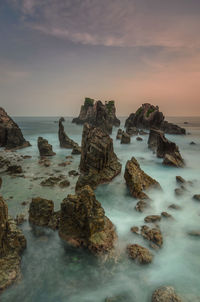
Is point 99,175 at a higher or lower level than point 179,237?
higher

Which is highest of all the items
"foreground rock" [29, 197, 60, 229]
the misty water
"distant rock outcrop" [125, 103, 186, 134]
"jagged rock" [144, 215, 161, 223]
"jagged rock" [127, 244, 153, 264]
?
"distant rock outcrop" [125, 103, 186, 134]

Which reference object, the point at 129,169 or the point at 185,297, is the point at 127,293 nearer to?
the point at 185,297

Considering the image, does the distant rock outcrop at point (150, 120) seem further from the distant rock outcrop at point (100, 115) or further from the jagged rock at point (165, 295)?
the jagged rock at point (165, 295)

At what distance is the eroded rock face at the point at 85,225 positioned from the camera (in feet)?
24.7

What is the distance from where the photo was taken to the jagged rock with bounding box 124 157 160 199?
12.7 meters

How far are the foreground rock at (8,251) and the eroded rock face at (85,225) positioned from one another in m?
1.94

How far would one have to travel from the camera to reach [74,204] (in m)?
7.93

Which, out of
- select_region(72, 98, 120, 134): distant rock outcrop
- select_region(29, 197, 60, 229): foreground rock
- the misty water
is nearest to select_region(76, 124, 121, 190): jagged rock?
the misty water

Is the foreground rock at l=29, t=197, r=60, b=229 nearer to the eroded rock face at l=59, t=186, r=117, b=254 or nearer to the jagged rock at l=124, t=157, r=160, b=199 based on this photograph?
the eroded rock face at l=59, t=186, r=117, b=254

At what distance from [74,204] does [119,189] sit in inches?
279

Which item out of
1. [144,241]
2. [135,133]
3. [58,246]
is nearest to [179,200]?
[144,241]

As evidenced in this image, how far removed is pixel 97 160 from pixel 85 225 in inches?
321

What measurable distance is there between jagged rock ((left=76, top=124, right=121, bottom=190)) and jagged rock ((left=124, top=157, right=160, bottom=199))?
2.47m

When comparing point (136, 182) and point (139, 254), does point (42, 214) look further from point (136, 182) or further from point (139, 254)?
point (136, 182)
